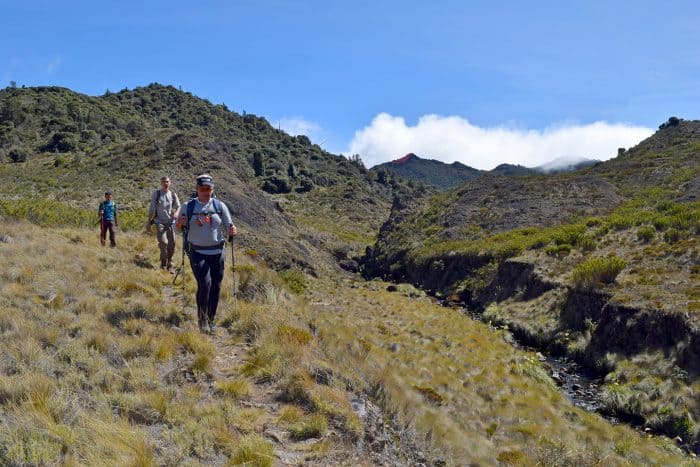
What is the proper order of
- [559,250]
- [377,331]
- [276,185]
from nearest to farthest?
[377,331]
[559,250]
[276,185]

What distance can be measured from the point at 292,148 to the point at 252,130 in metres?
13.2

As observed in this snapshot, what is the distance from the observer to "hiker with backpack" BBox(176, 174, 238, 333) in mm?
6879

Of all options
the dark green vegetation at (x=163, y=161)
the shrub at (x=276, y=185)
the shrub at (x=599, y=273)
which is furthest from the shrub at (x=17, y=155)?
the shrub at (x=599, y=273)

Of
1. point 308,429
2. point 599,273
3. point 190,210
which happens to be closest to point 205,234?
point 190,210

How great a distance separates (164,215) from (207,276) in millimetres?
4902

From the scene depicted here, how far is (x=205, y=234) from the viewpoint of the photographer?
6.86 m

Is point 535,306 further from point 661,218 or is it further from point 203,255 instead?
point 203,255

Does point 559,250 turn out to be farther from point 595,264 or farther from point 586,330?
point 586,330

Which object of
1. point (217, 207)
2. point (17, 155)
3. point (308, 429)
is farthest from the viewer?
point (17, 155)

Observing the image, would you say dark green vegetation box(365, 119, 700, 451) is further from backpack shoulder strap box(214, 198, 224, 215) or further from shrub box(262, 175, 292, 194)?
shrub box(262, 175, 292, 194)

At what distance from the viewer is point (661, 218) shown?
880 inches

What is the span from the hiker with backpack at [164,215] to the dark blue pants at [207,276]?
440 cm

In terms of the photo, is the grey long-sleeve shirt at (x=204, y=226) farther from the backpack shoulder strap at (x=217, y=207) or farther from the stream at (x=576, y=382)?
the stream at (x=576, y=382)

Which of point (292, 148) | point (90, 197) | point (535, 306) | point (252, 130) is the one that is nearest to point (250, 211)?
point (90, 197)
